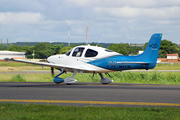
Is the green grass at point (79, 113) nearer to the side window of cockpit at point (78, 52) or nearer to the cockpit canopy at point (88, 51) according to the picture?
the cockpit canopy at point (88, 51)

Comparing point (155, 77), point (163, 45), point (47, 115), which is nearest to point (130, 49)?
point (163, 45)

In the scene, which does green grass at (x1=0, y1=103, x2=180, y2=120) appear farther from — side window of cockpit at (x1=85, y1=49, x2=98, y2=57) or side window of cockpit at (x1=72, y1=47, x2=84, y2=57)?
side window of cockpit at (x1=72, y1=47, x2=84, y2=57)

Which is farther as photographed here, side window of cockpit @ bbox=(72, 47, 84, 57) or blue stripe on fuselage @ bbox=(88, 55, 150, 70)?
side window of cockpit @ bbox=(72, 47, 84, 57)

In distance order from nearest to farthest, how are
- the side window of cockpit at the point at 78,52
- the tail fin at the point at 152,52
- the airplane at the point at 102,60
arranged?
1. the airplane at the point at 102,60
2. the tail fin at the point at 152,52
3. the side window of cockpit at the point at 78,52

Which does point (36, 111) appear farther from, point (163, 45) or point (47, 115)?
point (163, 45)

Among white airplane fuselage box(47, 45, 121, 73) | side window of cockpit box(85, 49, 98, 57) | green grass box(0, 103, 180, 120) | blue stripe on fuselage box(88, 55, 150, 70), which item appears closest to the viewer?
green grass box(0, 103, 180, 120)

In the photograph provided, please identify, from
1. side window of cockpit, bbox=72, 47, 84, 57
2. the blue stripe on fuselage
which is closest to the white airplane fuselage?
side window of cockpit, bbox=72, 47, 84, 57

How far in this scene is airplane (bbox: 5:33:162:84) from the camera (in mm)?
16906

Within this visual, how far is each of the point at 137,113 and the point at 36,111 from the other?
9.58 feet

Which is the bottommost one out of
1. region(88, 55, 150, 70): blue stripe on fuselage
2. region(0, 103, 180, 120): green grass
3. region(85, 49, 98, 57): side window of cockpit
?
region(0, 103, 180, 120): green grass

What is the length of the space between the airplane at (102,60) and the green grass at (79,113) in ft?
28.0

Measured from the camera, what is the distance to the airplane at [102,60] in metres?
16.9

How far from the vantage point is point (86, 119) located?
7.07 metres

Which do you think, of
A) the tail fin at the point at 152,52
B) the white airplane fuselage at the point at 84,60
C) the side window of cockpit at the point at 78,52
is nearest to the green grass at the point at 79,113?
the tail fin at the point at 152,52
